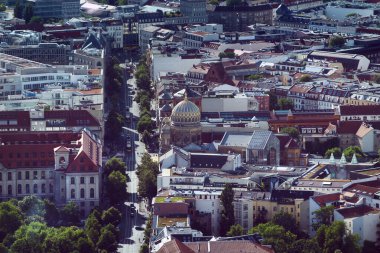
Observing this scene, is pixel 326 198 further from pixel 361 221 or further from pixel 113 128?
pixel 113 128

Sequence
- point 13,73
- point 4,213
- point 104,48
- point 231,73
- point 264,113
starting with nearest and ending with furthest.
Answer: point 4,213 → point 264,113 → point 13,73 → point 231,73 → point 104,48

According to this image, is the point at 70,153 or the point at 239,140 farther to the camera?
the point at 239,140

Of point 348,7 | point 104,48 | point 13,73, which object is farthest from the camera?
point 348,7

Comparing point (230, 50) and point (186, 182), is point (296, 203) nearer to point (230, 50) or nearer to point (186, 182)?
point (186, 182)

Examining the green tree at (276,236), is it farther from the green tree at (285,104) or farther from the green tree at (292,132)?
the green tree at (285,104)

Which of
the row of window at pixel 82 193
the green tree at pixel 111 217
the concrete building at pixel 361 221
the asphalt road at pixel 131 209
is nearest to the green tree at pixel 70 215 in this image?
the green tree at pixel 111 217

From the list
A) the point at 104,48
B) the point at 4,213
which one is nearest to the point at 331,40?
the point at 104,48

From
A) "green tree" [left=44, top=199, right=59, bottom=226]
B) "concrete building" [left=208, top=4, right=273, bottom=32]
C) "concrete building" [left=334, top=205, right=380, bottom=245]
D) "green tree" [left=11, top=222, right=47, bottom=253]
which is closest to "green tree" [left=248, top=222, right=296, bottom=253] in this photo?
"concrete building" [left=334, top=205, right=380, bottom=245]
